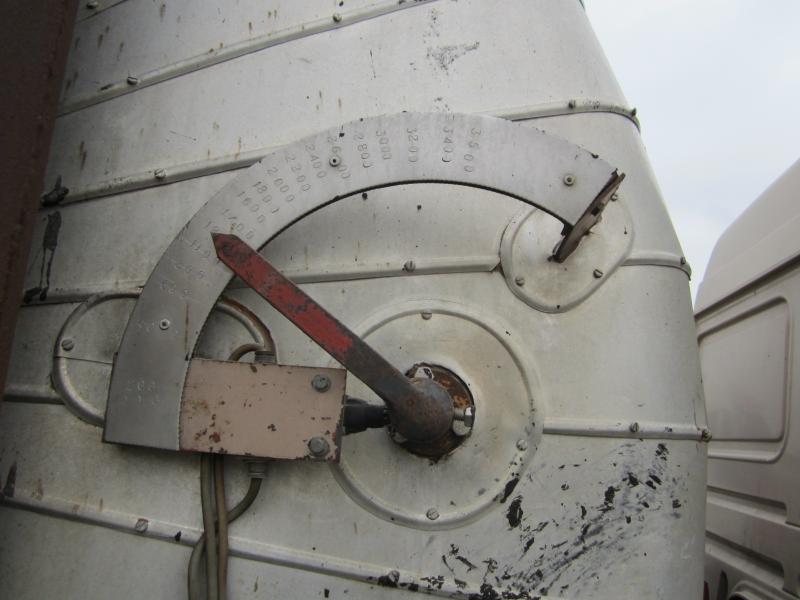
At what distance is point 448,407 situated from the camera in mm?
1132

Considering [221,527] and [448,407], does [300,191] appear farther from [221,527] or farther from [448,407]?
[221,527]

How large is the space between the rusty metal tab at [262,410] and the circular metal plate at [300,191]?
36 mm

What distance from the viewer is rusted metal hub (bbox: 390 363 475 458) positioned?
1.15 m

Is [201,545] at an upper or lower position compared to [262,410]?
lower

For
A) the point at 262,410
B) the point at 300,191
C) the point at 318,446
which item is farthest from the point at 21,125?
the point at 318,446

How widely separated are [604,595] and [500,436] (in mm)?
310

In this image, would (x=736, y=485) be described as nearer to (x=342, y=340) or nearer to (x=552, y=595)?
(x=552, y=595)

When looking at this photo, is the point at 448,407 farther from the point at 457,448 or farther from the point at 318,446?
the point at 318,446

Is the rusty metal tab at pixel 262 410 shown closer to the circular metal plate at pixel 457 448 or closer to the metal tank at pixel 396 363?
the metal tank at pixel 396 363

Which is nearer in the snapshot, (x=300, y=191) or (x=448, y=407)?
(x=448, y=407)

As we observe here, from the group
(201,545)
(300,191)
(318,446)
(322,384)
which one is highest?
(300,191)

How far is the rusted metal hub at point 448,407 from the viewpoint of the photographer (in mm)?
1146

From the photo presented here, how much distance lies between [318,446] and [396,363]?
0.23m

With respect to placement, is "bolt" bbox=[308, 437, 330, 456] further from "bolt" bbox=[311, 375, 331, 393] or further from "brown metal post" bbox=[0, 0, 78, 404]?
"brown metal post" bbox=[0, 0, 78, 404]
